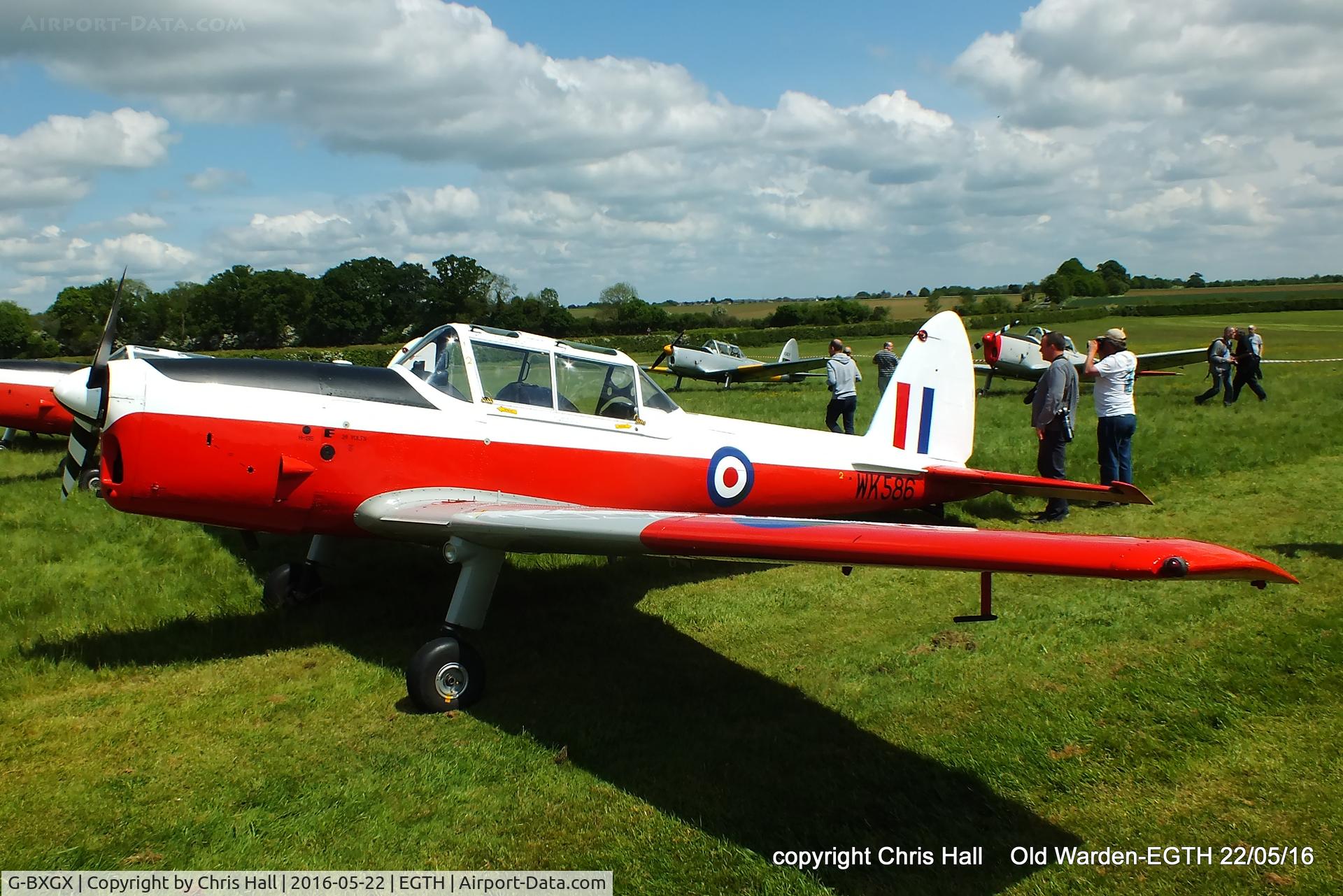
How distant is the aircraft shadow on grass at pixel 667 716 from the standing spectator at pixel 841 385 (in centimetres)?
662

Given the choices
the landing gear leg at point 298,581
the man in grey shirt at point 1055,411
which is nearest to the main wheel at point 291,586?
the landing gear leg at point 298,581

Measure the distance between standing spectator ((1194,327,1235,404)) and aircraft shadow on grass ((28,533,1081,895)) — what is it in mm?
13924

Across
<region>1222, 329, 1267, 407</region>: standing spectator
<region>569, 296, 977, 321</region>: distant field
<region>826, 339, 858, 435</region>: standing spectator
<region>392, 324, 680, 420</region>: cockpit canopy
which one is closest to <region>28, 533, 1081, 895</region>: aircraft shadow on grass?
<region>392, 324, 680, 420</region>: cockpit canopy

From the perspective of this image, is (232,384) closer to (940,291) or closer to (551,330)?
(551,330)

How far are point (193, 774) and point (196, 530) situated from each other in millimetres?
4821

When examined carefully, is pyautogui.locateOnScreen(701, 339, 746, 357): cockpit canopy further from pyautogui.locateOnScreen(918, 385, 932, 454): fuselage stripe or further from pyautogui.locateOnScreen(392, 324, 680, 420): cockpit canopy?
pyautogui.locateOnScreen(392, 324, 680, 420): cockpit canopy

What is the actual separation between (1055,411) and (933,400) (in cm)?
133

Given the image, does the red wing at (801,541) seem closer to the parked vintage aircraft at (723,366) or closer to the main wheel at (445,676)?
the main wheel at (445,676)

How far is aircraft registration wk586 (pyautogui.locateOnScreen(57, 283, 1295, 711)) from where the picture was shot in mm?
4066

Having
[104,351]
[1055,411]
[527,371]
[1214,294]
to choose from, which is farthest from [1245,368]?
[1214,294]

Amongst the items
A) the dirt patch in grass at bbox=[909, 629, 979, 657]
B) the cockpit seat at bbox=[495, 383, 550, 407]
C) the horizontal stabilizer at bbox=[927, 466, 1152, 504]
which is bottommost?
the dirt patch in grass at bbox=[909, 629, 979, 657]

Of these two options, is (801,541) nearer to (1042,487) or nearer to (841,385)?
(1042,487)

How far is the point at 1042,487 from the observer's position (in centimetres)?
627

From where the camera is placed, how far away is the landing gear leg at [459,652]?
15.0 ft
